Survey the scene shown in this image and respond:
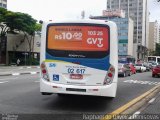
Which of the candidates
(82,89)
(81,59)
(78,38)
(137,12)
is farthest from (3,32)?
(137,12)

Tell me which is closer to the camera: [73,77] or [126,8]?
[73,77]

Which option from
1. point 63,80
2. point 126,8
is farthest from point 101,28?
point 126,8

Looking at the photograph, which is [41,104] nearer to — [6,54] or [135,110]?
[135,110]

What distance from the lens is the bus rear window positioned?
37.9 ft

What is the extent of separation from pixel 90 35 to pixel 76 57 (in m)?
0.79

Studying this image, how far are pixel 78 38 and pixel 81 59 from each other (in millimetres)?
652

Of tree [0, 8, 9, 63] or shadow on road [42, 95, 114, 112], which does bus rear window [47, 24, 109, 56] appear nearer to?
shadow on road [42, 95, 114, 112]

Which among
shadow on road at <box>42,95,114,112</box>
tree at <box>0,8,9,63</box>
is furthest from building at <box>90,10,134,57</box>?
shadow on road at <box>42,95,114,112</box>

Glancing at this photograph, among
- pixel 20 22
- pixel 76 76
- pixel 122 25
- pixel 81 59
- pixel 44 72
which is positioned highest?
pixel 122 25

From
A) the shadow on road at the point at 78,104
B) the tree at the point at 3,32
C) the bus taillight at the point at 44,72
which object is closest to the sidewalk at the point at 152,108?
the shadow on road at the point at 78,104

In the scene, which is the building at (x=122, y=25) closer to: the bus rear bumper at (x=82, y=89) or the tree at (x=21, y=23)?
the tree at (x=21, y=23)

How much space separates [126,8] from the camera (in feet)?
537

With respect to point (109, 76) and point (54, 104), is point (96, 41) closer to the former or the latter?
point (109, 76)

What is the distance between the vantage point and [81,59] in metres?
11.5
